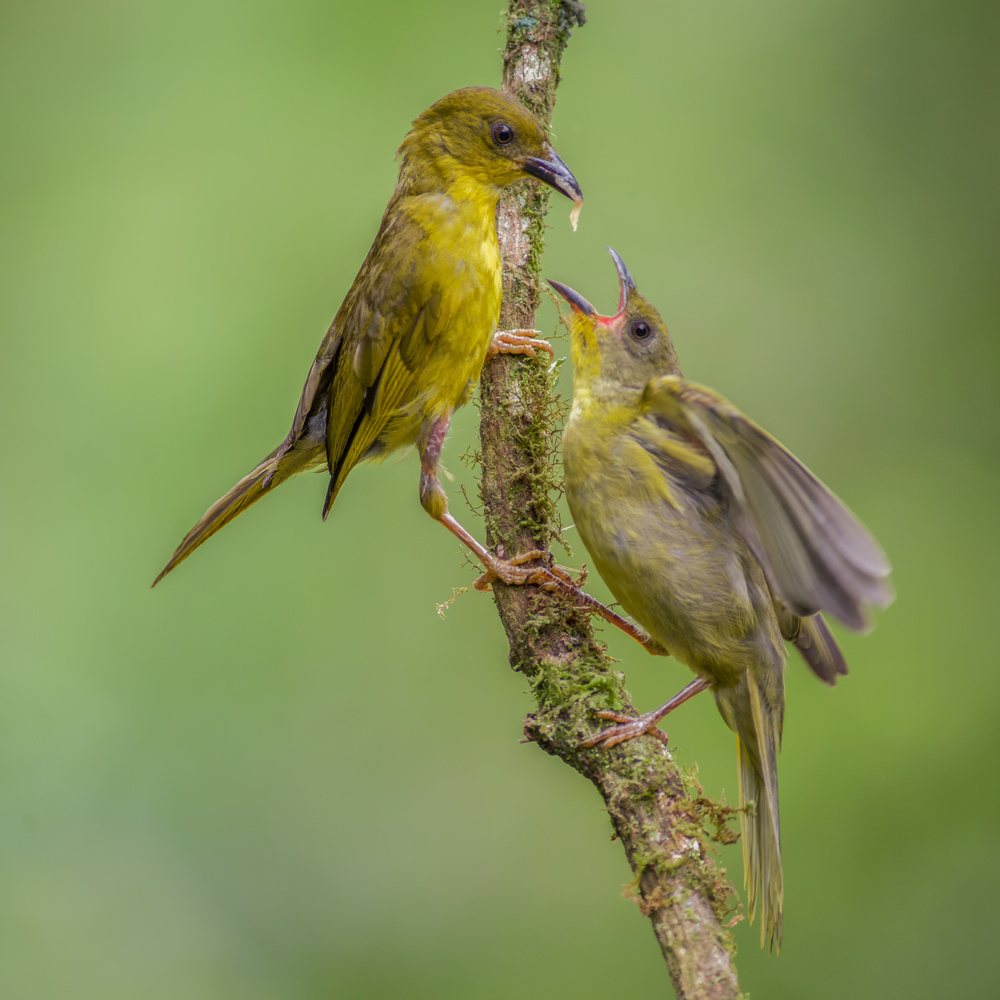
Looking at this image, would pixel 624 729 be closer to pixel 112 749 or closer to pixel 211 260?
pixel 112 749

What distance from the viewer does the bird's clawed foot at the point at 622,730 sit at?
8.45 ft

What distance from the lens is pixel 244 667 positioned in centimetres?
517

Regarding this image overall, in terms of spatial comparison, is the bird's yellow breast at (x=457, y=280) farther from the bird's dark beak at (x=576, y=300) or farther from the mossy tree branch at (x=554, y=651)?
the bird's dark beak at (x=576, y=300)

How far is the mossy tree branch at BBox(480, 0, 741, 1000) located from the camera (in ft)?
7.70

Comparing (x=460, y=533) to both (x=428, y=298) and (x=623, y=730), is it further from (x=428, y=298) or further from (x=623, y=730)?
(x=623, y=730)

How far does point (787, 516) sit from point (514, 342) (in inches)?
47.3

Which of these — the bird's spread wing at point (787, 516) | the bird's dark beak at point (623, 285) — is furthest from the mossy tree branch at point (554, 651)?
the bird's spread wing at point (787, 516)

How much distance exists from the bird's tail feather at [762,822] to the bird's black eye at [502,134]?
183cm

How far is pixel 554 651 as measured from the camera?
2805mm

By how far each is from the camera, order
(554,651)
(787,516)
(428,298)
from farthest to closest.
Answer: (428,298), (554,651), (787,516)

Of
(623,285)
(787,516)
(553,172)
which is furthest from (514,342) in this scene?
(787,516)

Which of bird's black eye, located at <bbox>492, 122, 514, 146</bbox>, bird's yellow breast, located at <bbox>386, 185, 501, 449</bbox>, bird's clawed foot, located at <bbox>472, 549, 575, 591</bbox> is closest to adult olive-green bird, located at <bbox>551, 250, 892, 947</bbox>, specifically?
bird's clawed foot, located at <bbox>472, 549, 575, 591</bbox>

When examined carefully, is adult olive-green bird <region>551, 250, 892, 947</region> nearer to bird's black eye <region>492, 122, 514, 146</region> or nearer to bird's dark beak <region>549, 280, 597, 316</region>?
bird's dark beak <region>549, 280, 597, 316</region>

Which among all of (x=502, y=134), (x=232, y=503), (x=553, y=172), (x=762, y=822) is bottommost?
(x=762, y=822)
